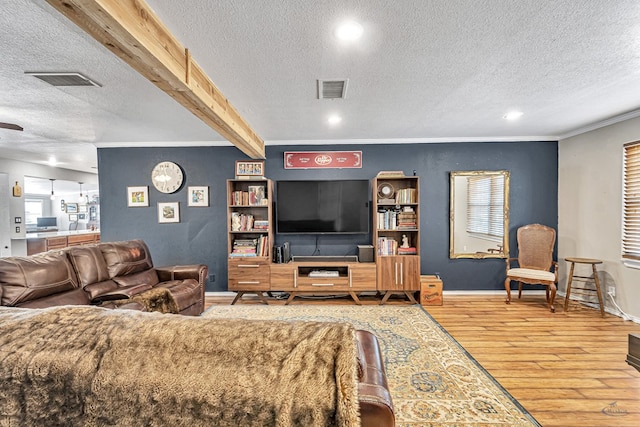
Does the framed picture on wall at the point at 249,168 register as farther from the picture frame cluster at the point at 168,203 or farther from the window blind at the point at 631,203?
the window blind at the point at 631,203

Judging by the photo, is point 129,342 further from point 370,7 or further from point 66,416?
point 370,7

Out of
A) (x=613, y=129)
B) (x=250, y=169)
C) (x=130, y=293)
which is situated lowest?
(x=130, y=293)

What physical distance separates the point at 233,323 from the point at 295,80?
2.12 m

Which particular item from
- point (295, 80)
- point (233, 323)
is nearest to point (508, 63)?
point (295, 80)

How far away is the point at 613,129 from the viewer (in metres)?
3.50

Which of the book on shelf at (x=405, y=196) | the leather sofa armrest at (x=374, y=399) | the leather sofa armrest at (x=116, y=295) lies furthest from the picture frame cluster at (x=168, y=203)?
the leather sofa armrest at (x=374, y=399)

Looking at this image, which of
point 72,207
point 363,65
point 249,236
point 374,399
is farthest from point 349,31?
point 72,207

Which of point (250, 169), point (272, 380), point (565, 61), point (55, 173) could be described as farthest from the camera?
point (55, 173)

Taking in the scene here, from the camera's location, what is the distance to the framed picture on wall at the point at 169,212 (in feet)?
14.8

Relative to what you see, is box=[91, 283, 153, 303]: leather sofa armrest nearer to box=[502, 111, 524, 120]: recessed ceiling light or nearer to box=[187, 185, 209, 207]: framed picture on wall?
box=[187, 185, 209, 207]: framed picture on wall

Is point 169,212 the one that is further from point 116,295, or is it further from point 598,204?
point 598,204

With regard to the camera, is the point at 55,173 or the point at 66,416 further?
the point at 55,173

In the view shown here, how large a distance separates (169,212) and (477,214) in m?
4.90

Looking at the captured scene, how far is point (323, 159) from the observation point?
446 centimetres
